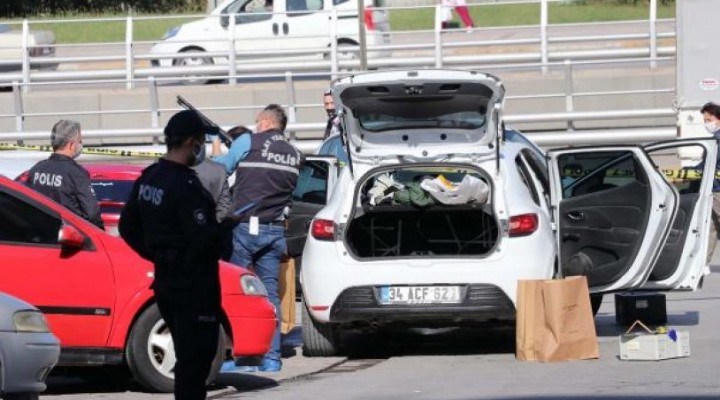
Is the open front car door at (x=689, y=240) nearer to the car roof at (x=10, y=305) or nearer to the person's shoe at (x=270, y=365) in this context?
the person's shoe at (x=270, y=365)

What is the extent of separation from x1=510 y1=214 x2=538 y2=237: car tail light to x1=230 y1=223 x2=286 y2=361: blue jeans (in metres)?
1.70

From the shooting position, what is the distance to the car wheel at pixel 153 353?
1048 centimetres

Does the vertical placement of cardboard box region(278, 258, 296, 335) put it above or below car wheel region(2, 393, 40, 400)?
below

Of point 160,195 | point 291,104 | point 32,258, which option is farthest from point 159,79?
point 160,195

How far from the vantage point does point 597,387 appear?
1061 cm

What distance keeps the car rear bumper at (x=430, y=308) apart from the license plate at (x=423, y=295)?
0.03m

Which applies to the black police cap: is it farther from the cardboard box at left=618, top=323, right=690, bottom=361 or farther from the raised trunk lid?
the cardboard box at left=618, top=323, right=690, bottom=361

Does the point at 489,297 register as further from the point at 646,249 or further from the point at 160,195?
the point at 160,195

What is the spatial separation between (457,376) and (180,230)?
3828mm

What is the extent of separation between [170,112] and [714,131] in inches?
476

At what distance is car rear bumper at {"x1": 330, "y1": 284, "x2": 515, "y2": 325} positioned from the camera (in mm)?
11898

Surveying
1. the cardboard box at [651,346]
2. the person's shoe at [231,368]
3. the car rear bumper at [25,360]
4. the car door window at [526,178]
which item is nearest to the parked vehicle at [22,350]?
the car rear bumper at [25,360]

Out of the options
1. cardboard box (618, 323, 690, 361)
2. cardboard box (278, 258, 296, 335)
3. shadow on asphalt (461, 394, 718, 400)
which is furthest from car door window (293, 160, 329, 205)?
shadow on asphalt (461, 394, 718, 400)

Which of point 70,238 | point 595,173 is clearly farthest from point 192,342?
point 595,173
